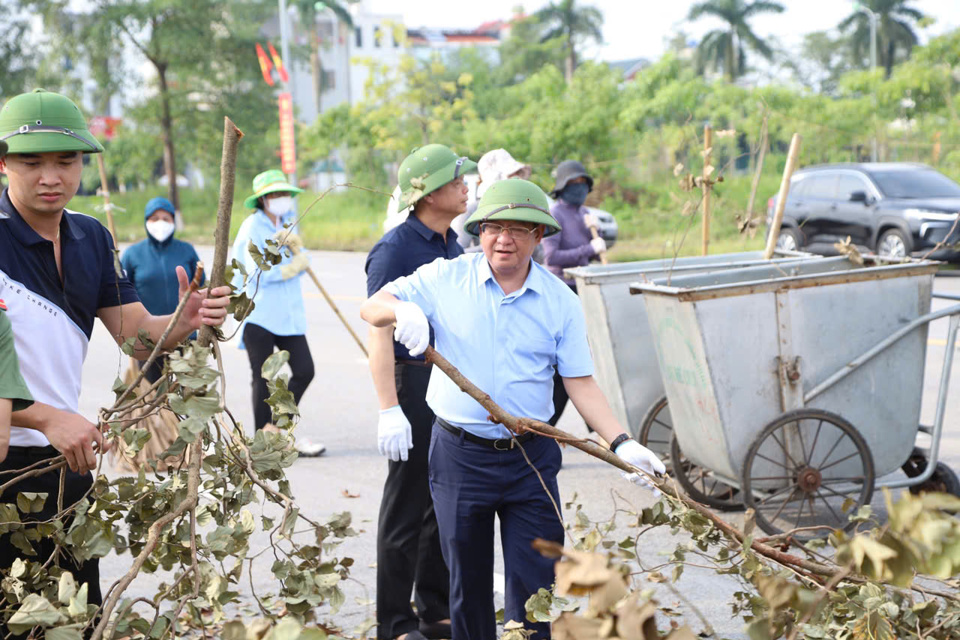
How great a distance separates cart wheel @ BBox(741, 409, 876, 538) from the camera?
17.4 feet

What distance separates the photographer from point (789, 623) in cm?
259

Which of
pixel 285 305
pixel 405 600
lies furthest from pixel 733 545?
pixel 285 305

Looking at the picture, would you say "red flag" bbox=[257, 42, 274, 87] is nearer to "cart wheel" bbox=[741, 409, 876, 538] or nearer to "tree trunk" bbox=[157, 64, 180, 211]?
"tree trunk" bbox=[157, 64, 180, 211]

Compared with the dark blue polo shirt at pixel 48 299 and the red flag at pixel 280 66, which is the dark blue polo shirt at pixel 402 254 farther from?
the red flag at pixel 280 66

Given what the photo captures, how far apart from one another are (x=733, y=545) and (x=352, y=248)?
23954mm

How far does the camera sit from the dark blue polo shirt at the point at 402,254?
4.30 m

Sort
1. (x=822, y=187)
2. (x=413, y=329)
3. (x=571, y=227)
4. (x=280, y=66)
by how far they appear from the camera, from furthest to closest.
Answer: (x=280, y=66), (x=822, y=187), (x=571, y=227), (x=413, y=329)

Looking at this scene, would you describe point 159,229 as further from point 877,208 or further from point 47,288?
point 877,208

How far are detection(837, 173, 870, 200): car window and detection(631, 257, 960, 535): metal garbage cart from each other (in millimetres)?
12635

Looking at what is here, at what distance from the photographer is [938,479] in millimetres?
5840

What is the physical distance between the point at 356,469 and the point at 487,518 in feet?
12.2

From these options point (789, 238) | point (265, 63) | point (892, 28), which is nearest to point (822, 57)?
point (892, 28)

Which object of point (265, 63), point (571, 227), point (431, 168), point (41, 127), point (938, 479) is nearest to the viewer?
point (41, 127)

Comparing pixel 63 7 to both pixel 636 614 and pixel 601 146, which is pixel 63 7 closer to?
pixel 601 146
